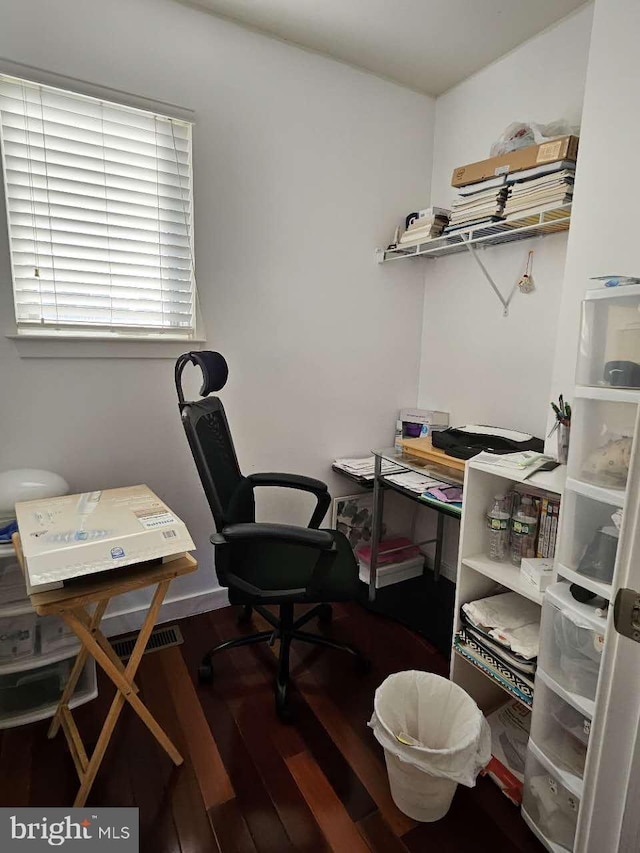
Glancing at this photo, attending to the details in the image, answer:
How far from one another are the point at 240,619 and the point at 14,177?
6.74 feet

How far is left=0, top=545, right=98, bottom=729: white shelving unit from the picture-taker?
5.15ft

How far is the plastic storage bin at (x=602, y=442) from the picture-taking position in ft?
3.43

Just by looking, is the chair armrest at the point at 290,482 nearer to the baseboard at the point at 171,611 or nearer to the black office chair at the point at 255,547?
the black office chair at the point at 255,547

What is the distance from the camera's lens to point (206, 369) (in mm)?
1597

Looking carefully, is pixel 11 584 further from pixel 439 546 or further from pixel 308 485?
pixel 439 546

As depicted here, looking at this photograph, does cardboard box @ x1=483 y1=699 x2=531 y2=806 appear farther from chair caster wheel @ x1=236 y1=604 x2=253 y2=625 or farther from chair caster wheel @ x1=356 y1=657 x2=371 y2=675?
chair caster wheel @ x1=236 y1=604 x2=253 y2=625

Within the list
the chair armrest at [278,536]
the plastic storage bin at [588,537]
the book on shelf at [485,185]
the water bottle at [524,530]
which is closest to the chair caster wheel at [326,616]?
the chair armrest at [278,536]

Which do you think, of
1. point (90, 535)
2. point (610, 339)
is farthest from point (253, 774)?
point (610, 339)

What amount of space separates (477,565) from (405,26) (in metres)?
2.23

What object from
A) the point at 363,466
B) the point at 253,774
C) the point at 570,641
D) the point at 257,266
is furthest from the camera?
the point at 363,466

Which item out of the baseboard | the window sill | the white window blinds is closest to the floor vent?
the baseboard

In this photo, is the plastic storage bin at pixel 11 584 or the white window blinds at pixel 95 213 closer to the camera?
the plastic storage bin at pixel 11 584

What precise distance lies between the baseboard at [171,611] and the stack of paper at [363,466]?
89 centimetres

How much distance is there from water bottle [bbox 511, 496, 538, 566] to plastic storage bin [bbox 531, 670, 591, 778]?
1.40 ft
